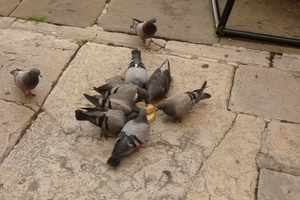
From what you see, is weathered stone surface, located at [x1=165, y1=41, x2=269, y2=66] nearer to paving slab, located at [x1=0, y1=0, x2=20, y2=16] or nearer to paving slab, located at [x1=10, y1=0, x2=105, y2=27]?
paving slab, located at [x1=10, y1=0, x2=105, y2=27]

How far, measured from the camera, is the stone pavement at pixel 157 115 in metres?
2.71

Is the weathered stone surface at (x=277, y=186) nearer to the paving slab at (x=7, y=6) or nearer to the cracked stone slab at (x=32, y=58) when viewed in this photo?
the cracked stone slab at (x=32, y=58)

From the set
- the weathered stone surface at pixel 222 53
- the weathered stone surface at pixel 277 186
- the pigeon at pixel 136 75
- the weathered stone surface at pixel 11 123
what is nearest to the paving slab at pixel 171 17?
the weathered stone surface at pixel 222 53

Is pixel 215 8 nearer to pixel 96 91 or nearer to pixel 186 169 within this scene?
pixel 96 91

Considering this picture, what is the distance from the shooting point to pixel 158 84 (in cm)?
326

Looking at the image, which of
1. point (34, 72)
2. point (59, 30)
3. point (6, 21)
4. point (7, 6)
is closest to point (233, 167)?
point (34, 72)

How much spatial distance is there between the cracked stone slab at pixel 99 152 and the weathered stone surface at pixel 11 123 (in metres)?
0.07

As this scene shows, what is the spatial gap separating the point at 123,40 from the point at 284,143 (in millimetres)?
2139

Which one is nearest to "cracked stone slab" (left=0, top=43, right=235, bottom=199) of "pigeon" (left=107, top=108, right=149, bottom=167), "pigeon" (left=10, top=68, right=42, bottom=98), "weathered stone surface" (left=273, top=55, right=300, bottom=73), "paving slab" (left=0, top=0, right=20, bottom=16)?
"pigeon" (left=107, top=108, right=149, bottom=167)

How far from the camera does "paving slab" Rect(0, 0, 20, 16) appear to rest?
4491mm

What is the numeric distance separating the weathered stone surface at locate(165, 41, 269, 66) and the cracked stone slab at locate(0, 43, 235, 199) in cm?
36

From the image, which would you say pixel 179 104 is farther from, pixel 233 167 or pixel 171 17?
pixel 171 17

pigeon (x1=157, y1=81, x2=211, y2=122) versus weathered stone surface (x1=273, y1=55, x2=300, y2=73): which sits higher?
pigeon (x1=157, y1=81, x2=211, y2=122)

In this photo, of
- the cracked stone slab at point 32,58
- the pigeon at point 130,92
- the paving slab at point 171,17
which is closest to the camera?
the pigeon at point 130,92
